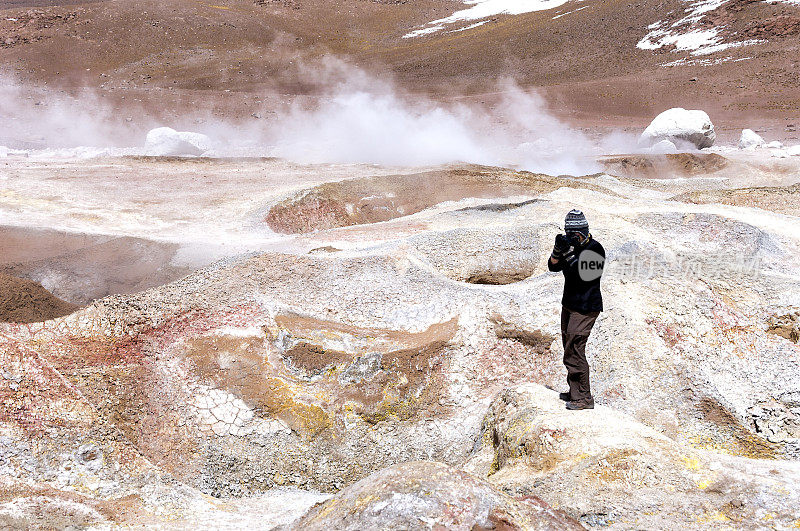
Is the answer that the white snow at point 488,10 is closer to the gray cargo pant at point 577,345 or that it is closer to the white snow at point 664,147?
the white snow at point 664,147

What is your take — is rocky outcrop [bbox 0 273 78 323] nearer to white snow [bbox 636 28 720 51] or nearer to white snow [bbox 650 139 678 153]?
white snow [bbox 650 139 678 153]

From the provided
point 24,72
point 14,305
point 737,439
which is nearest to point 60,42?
point 24,72

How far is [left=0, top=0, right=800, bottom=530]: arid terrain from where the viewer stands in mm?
5258

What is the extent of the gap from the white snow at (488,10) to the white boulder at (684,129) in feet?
109

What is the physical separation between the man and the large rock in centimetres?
183

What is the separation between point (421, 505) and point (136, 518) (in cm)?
292

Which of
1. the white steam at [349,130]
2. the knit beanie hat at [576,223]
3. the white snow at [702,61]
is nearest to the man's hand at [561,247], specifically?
the knit beanie hat at [576,223]

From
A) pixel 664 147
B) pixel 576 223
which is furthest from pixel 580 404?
pixel 664 147

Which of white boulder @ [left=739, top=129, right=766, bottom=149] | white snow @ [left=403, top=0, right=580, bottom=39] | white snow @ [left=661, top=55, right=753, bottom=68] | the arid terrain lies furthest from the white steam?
white snow @ [left=403, top=0, right=580, bottom=39]

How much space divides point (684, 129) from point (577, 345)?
2613 centimetres

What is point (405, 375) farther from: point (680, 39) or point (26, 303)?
point (680, 39)

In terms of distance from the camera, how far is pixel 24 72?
40.4 meters

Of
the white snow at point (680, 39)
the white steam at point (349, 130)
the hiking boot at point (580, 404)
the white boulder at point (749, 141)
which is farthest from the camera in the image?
the white snow at point (680, 39)

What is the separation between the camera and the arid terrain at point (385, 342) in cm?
526
